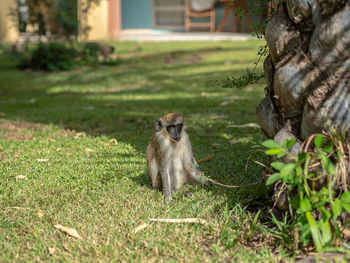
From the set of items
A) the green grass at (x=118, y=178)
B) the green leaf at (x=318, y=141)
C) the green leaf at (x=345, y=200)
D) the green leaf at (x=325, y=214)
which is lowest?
the green grass at (x=118, y=178)

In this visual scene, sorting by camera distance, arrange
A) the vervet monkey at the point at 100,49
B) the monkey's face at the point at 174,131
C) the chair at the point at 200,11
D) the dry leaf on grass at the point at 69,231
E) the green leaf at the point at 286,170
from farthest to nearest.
Result: the chair at the point at 200,11
the vervet monkey at the point at 100,49
the monkey's face at the point at 174,131
the dry leaf on grass at the point at 69,231
the green leaf at the point at 286,170

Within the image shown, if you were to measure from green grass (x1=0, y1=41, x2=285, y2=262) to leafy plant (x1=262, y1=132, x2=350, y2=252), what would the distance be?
0.28 metres

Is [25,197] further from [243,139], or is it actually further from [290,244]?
[243,139]

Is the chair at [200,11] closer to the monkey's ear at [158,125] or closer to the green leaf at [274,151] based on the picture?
the monkey's ear at [158,125]

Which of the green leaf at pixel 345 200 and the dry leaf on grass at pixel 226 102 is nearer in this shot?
the green leaf at pixel 345 200

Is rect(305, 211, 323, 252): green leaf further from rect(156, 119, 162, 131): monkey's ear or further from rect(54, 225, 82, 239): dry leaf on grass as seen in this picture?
rect(156, 119, 162, 131): monkey's ear

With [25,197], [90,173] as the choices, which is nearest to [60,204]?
[25,197]

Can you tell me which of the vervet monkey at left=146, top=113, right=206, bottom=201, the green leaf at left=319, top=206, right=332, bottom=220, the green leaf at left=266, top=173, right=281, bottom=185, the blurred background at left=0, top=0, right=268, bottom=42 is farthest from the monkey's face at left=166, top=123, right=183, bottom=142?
the blurred background at left=0, top=0, right=268, bottom=42

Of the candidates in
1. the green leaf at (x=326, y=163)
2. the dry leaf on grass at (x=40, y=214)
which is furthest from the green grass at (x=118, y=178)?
the green leaf at (x=326, y=163)

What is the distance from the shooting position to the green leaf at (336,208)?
9.33 ft

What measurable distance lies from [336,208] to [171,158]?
180 cm

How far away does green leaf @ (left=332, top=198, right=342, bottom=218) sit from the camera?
9.33 ft

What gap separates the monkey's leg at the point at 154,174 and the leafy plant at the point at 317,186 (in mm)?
1518

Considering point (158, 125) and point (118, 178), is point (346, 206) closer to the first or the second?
point (158, 125)
